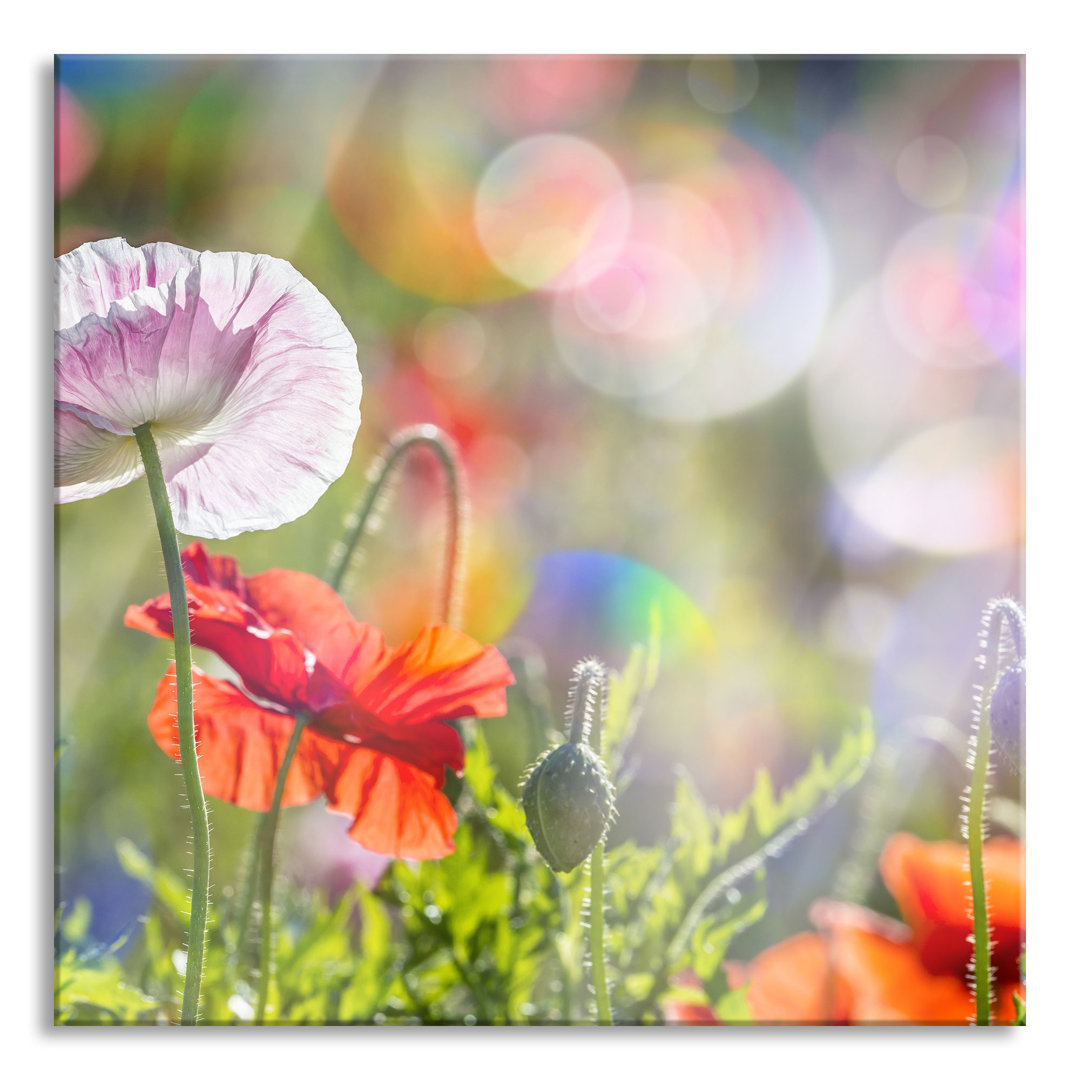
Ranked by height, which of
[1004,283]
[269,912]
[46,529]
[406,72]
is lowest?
[269,912]

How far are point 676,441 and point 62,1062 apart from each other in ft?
2.98

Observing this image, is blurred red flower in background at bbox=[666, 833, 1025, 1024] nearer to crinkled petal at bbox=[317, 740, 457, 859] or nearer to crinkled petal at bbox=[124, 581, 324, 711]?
crinkled petal at bbox=[317, 740, 457, 859]

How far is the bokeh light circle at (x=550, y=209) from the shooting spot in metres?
1.20

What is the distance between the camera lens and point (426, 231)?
1.21 metres

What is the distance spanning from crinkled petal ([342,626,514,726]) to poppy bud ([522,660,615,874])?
0.22 feet

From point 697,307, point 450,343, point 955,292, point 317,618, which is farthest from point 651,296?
point 317,618

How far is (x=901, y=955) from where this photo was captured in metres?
1.09

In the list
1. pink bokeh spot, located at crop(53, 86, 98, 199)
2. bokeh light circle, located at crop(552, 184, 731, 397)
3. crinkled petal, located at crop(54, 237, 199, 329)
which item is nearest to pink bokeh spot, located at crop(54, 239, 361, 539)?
crinkled petal, located at crop(54, 237, 199, 329)

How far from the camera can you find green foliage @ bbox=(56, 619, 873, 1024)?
3.44 ft

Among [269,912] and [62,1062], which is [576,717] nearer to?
[269,912]

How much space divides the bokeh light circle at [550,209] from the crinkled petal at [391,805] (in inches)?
21.4

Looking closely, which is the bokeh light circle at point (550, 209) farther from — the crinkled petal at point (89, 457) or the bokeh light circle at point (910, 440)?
the crinkled petal at point (89, 457)

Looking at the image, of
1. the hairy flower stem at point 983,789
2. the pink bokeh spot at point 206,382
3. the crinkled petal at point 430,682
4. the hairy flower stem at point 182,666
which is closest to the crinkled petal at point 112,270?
the pink bokeh spot at point 206,382

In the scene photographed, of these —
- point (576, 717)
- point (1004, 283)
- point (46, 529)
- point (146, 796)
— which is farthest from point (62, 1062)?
point (1004, 283)
